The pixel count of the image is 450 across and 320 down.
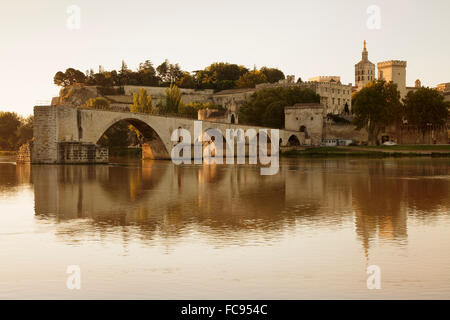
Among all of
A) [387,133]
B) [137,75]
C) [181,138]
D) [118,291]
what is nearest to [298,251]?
[118,291]

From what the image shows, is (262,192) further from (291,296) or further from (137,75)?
(137,75)

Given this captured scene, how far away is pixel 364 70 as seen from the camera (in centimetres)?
15625

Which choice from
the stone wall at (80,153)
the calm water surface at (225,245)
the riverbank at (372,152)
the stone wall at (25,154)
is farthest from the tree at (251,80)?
the calm water surface at (225,245)

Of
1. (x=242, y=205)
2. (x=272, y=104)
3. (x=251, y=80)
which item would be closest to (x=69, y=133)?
(x=242, y=205)

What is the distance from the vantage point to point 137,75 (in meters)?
139

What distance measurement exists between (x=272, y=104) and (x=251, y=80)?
136 feet

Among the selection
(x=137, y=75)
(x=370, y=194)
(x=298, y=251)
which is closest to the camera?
(x=298, y=251)

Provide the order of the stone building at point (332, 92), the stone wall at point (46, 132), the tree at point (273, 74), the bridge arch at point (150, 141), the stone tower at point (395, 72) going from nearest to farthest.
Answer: the stone wall at point (46, 132) → the bridge arch at point (150, 141) → the stone building at point (332, 92) → the stone tower at point (395, 72) → the tree at point (273, 74)

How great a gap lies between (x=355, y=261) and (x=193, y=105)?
99.3 m

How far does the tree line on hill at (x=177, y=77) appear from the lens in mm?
131000

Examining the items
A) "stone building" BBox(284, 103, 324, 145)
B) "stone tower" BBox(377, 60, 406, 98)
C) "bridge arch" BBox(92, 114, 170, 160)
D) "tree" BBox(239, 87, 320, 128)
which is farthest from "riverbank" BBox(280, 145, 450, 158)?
"stone tower" BBox(377, 60, 406, 98)

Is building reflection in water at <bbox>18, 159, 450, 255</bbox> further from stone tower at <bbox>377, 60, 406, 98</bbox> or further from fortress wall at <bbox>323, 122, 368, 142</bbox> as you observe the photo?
stone tower at <bbox>377, 60, 406, 98</bbox>

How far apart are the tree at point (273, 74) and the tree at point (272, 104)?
46.1 m

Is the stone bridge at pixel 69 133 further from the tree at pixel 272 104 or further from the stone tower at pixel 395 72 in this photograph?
the stone tower at pixel 395 72
